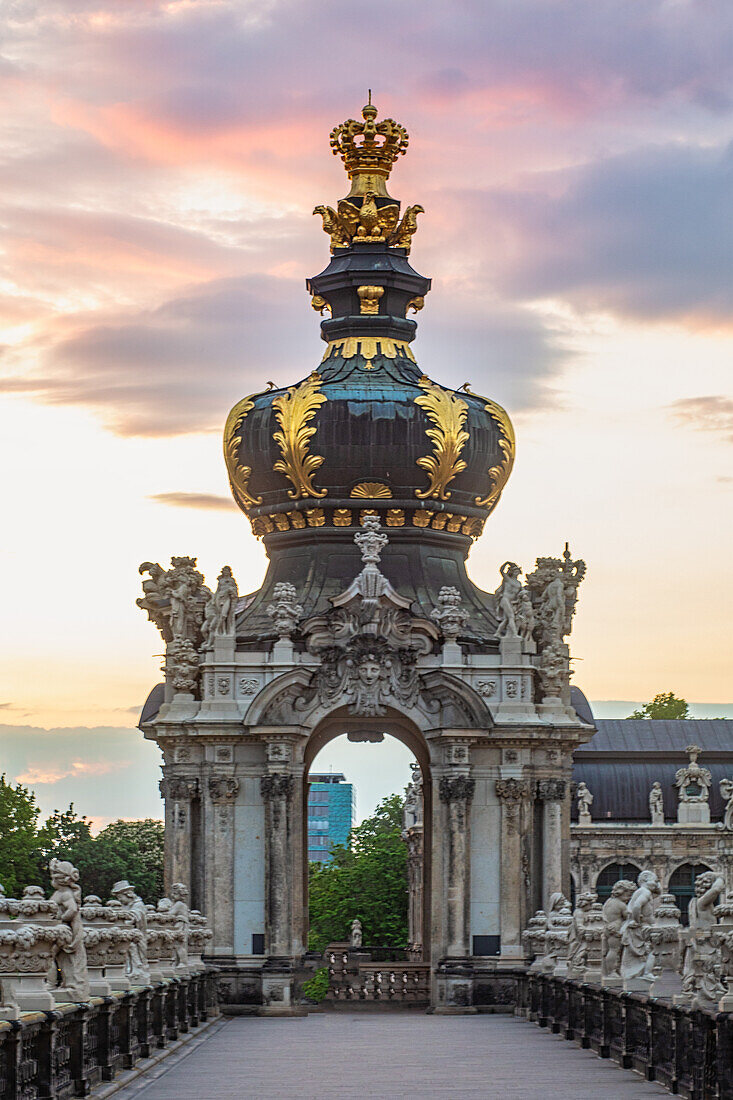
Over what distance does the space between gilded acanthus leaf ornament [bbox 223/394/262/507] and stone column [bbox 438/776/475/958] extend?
8.45 meters

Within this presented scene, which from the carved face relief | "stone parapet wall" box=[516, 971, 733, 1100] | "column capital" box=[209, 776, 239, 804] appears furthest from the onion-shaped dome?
"stone parapet wall" box=[516, 971, 733, 1100]

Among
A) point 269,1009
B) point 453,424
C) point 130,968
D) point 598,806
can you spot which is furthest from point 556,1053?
point 598,806

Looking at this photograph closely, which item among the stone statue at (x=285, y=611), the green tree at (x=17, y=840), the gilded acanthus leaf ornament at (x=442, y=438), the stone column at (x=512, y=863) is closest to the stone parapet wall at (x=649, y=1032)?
the stone column at (x=512, y=863)

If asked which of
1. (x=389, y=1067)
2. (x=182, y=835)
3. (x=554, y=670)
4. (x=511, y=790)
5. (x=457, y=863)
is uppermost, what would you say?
(x=554, y=670)

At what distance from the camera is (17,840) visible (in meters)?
82.2

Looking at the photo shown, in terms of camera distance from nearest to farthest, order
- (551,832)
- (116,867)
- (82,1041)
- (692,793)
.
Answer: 1. (82,1041)
2. (551,832)
3. (116,867)
4. (692,793)

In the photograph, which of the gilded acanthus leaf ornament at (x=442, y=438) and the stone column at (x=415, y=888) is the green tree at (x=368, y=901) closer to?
the stone column at (x=415, y=888)

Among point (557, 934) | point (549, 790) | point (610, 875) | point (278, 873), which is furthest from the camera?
point (610, 875)

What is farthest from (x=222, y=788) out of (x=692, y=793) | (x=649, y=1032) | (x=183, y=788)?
(x=692, y=793)

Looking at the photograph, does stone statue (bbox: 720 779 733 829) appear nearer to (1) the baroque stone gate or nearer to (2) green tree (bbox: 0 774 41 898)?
(2) green tree (bbox: 0 774 41 898)

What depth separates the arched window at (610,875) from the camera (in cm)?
9506

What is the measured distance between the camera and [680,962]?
31312 mm

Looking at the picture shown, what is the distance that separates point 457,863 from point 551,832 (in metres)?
2.36

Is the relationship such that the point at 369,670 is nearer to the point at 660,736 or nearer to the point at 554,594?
the point at 554,594
